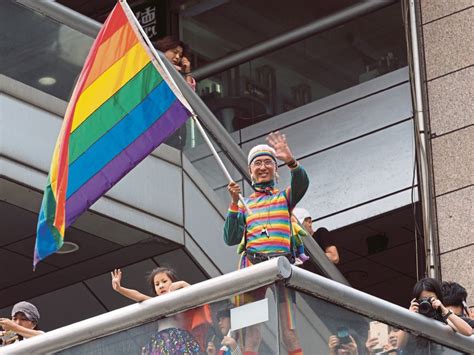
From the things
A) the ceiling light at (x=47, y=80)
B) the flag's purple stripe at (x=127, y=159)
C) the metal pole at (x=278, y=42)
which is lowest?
the flag's purple stripe at (x=127, y=159)

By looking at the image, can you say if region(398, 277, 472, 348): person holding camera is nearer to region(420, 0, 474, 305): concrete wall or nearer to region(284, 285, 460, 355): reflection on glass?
region(284, 285, 460, 355): reflection on glass

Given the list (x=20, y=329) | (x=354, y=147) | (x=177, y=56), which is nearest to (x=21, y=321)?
(x=20, y=329)

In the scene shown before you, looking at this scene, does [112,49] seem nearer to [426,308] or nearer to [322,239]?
[322,239]

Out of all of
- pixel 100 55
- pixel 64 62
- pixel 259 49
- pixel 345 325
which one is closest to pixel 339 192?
pixel 259 49

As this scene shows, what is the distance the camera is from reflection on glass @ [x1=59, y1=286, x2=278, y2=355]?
37.9ft

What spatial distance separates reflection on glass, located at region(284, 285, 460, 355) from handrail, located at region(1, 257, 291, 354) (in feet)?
0.57

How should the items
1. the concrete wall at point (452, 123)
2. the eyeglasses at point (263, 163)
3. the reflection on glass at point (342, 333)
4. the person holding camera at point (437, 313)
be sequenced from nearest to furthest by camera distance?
1. the reflection on glass at point (342, 333)
2. the person holding camera at point (437, 313)
3. the eyeglasses at point (263, 163)
4. the concrete wall at point (452, 123)

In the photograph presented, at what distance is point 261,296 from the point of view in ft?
38.2

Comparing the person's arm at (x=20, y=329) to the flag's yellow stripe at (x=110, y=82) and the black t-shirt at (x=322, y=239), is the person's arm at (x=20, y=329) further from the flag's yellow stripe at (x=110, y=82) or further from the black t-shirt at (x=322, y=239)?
the black t-shirt at (x=322, y=239)

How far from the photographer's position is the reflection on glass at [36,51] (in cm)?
1948

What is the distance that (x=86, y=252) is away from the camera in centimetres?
2159

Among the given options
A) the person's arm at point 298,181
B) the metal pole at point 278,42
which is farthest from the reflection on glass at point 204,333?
the metal pole at point 278,42

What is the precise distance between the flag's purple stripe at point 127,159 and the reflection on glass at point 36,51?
448 cm

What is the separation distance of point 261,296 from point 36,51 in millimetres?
8478
